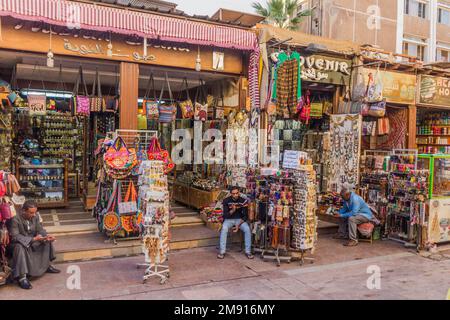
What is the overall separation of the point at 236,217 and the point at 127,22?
15.5ft

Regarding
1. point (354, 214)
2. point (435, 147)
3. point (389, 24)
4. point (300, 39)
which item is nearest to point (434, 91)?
point (435, 147)

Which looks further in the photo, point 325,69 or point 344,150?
point 325,69

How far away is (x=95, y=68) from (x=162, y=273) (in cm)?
579

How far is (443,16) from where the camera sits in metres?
22.2

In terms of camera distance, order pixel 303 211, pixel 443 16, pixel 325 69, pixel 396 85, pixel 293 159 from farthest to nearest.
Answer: pixel 443 16, pixel 396 85, pixel 325 69, pixel 293 159, pixel 303 211

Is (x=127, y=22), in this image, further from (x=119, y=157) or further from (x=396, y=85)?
(x=396, y=85)

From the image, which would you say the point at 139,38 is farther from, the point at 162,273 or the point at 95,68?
the point at 162,273

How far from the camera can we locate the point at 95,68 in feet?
31.9

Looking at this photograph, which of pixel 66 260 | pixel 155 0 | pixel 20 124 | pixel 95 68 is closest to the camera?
pixel 66 260

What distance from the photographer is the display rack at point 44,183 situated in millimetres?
10312

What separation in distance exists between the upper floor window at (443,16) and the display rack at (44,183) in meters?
21.8

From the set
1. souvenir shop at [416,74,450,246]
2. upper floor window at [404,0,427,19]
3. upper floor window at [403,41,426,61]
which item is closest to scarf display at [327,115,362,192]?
souvenir shop at [416,74,450,246]

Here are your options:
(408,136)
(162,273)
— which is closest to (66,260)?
(162,273)

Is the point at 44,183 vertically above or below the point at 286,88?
below
